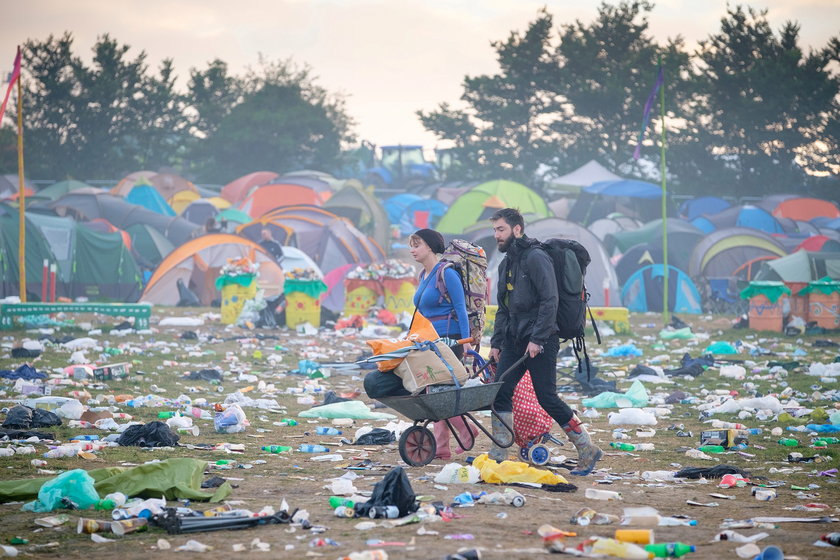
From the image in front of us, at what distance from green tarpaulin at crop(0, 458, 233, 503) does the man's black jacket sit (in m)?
2.24

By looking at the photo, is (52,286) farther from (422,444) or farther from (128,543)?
(128,543)

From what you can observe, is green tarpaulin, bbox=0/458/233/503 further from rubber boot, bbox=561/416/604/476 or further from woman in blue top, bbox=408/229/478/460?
rubber boot, bbox=561/416/604/476

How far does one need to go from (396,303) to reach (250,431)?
1190cm

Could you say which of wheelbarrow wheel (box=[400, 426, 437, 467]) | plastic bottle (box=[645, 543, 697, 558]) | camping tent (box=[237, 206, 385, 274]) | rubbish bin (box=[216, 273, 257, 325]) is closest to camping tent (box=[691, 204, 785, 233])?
camping tent (box=[237, 206, 385, 274])

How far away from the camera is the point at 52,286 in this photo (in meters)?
23.3

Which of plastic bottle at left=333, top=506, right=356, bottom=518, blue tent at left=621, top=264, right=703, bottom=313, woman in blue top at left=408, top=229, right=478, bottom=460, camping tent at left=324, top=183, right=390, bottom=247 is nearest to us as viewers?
plastic bottle at left=333, top=506, right=356, bottom=518

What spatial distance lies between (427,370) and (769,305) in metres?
14.3

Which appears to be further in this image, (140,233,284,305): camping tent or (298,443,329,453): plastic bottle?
(140,233,284,305): camping tent

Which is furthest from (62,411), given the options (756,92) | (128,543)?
(756,92)

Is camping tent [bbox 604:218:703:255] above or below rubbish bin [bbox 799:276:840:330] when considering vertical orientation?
above

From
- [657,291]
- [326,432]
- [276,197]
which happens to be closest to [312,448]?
[326,432]

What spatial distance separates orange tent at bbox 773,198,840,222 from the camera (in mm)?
41500

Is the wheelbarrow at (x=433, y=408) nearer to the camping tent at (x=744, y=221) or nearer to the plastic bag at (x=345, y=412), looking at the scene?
the plastic bag at (x=345, y=412)

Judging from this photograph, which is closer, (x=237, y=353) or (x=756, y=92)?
(x=237, y=353)
